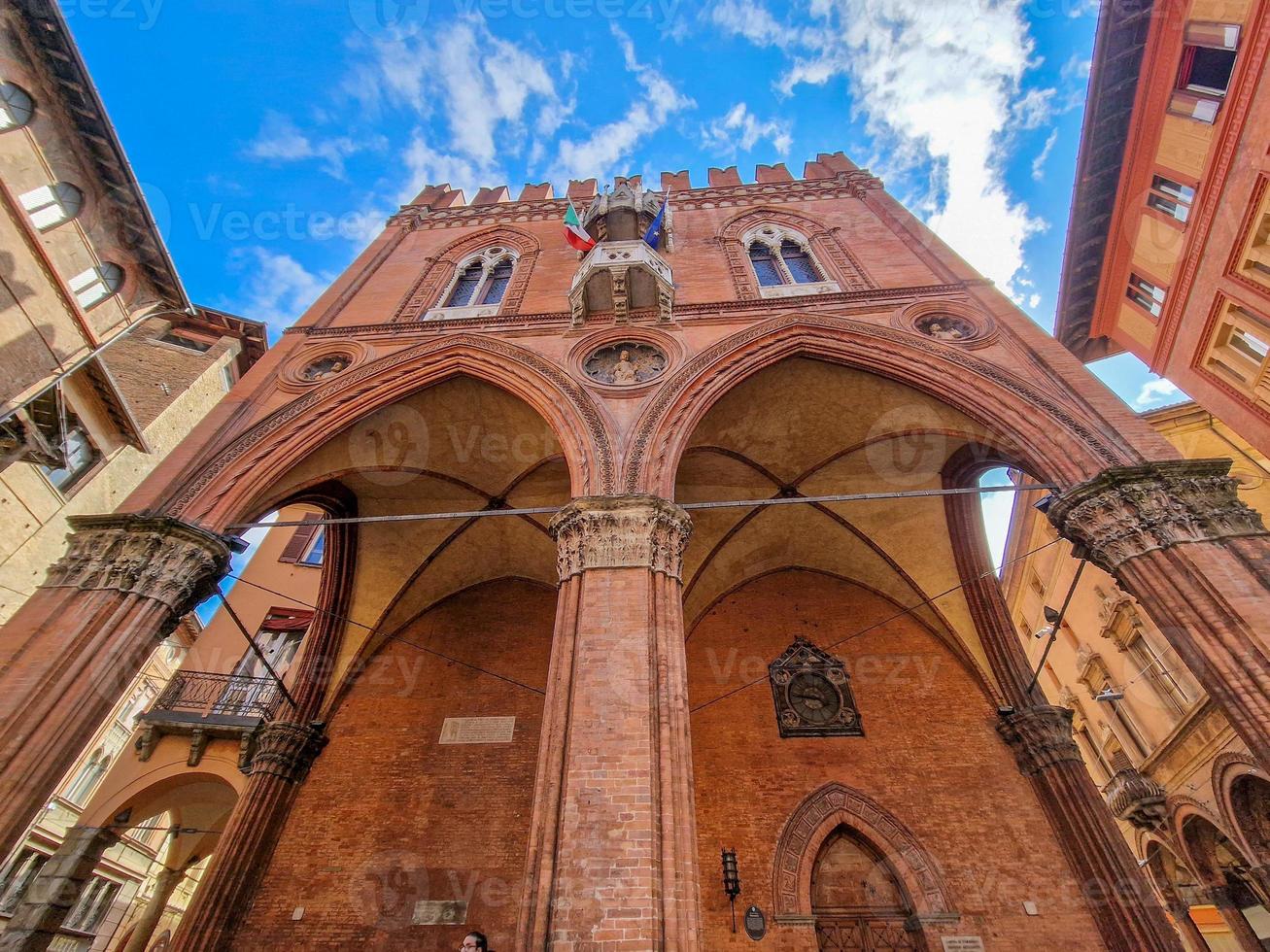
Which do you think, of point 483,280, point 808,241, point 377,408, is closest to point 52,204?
point 377,408

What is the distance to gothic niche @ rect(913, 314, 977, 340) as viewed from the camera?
903 cm

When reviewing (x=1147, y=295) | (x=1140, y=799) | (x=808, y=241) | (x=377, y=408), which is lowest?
(x=1140, y=799)

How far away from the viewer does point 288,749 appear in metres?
9.55

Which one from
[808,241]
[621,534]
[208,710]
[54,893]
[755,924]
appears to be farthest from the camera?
[808,241]

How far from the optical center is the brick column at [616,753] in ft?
13.7

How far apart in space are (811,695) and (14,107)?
→ 14064 mm

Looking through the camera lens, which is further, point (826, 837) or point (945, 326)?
point (945, 326)

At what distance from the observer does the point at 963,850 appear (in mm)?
8508

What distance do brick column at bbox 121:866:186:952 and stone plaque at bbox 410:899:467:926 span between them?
5.97 m

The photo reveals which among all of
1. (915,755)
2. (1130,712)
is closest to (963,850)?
(915,755)

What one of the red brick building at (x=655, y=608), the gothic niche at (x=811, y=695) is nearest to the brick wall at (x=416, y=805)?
the red brick building at (x=655, y=608)

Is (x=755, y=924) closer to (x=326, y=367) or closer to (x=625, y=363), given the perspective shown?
(x=625, y=363)

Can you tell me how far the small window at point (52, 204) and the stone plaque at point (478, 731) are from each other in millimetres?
9239

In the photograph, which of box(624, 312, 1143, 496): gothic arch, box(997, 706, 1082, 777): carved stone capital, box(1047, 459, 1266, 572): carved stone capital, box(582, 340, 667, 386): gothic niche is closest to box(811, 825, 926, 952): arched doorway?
box(997, 706, 1082, 777): carved stone capital
